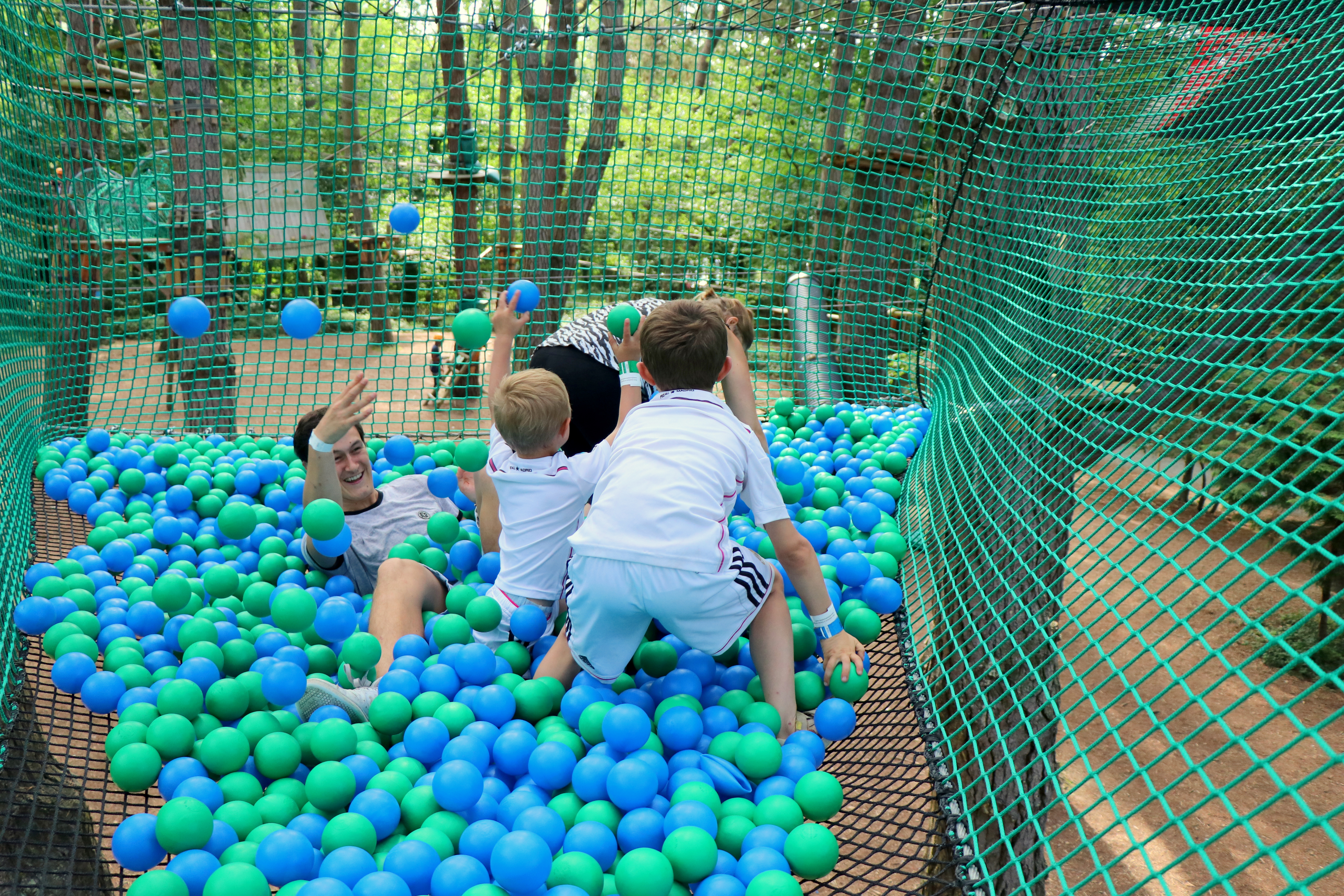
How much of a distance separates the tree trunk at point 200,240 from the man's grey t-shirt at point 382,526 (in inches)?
75.0

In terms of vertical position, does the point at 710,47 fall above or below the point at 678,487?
above

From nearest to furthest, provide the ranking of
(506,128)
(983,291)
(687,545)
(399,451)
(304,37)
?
(687,545)
(399,451)
(983,291)
(304,37)
(506,128)

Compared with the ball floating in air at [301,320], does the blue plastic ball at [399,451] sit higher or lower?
lower

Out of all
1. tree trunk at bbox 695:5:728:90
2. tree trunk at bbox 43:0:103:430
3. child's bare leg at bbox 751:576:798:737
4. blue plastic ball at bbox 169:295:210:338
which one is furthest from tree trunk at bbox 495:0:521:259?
child's bare leg at bbox 751:576:798:737

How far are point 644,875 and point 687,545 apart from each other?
708mm

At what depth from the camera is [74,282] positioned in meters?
4.74

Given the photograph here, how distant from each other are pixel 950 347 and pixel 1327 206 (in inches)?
88.2

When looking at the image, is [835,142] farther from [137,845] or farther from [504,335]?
[137,845]

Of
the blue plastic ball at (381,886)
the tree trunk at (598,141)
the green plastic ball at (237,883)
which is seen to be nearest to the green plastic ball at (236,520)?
the green plastic ball at (237,883)

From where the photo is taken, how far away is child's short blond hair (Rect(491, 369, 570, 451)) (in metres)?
2.48

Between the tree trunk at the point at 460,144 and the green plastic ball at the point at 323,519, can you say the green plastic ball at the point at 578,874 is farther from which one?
the tree trunk at the point at 460,144

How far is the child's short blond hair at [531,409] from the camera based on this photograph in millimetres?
2479

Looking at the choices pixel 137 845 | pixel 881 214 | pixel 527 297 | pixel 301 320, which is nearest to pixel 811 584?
pixel 137 845

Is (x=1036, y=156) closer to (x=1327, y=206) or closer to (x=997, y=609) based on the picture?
(x=1327, y=206)
